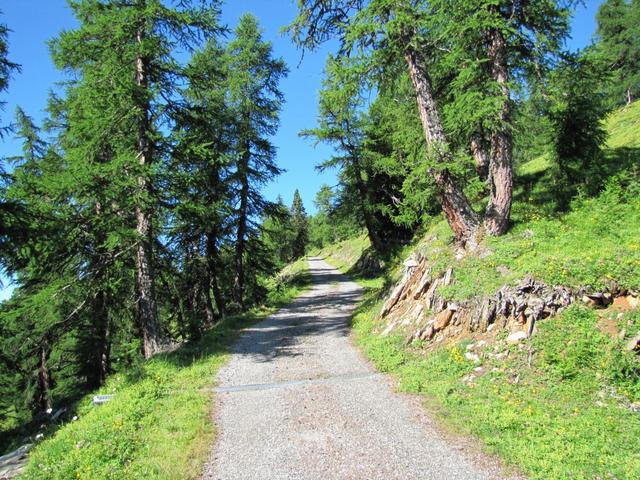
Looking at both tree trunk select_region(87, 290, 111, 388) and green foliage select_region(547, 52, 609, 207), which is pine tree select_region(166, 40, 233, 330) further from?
green foliage select_region(547, 52, 609, 207)

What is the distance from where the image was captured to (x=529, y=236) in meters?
9.23

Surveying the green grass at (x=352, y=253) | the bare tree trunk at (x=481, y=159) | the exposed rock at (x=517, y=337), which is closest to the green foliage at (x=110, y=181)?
the exposed rock at (x=517, y=337)

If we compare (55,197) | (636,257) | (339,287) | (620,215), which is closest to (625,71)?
(339,287)

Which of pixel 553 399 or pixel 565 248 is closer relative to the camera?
pixel 553 399

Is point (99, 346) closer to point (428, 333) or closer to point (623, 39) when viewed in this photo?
point (428, 333)

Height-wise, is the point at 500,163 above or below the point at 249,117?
below

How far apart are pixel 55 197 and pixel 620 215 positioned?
1437 cm

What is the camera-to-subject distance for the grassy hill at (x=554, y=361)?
4723 mm

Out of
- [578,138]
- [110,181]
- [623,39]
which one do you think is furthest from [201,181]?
[623,39]

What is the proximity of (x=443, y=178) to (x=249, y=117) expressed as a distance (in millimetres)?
12220

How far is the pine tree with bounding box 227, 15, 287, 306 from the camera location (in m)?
18.5

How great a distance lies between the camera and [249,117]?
18.9m

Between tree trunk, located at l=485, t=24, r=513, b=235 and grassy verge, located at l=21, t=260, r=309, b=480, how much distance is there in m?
8.32

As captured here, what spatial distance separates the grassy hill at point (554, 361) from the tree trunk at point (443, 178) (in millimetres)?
636
